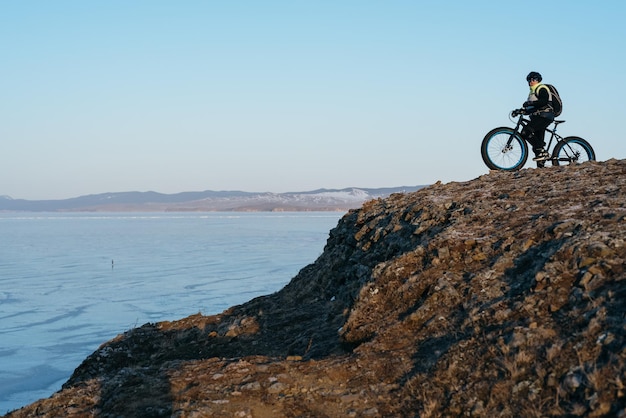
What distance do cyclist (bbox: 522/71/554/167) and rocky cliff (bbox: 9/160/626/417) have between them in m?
3.85

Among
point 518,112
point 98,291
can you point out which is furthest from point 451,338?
point 98,291

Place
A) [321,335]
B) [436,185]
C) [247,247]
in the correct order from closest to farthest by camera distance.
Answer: [321,335] → [436,185] → [247,247]

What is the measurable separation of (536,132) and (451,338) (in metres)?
9.57

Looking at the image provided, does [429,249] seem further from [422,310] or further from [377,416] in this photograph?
[377,416]

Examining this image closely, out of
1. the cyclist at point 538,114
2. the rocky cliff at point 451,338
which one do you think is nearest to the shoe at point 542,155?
Answer: the cyclist at point 538,114

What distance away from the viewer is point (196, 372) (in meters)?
7.27

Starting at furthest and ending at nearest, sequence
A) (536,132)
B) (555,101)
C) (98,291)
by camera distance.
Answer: (98,291) < (536,132) < (555,101)

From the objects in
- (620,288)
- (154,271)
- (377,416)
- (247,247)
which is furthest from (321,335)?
(247,247)

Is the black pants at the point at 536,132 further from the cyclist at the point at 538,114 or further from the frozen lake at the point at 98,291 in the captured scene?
the frozen lake at the point at 98,291

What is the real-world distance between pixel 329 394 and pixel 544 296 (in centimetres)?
265

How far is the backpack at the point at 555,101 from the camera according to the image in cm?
1496

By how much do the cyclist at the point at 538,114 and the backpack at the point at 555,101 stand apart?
89 millimetres

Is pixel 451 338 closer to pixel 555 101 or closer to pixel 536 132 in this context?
pixel 536 132

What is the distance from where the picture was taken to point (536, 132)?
15.2 meters
